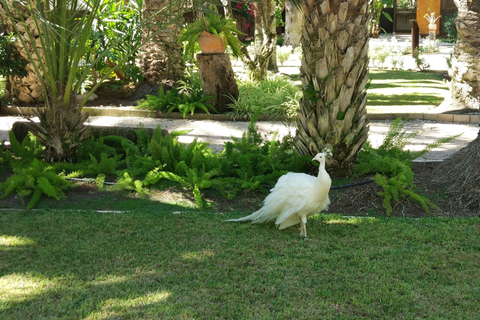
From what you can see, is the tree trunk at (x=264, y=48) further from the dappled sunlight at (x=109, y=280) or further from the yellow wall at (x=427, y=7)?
the yellow wall at (x=427, y=7)

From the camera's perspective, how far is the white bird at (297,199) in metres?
4.45

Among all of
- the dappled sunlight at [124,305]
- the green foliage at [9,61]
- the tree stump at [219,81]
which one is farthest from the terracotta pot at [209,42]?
the dappled sunlight at [124,305]

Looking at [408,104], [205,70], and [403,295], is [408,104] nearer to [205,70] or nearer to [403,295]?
[205,70]

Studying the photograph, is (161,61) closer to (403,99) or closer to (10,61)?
(10,61)

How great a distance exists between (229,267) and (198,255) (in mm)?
355

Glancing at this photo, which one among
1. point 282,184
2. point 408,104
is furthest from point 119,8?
point 282,184

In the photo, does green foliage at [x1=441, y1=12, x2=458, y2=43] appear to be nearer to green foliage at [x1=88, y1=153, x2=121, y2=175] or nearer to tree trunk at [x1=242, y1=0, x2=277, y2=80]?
tree trunk at [x1=242, y1=0, x2=277, y2=80]

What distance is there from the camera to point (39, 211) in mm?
5348

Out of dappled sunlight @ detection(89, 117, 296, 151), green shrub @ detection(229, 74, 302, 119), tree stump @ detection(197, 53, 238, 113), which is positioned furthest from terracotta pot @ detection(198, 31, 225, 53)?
dappled sunlight @ detection(89, 117, 296, 151)

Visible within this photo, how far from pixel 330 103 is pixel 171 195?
206cm

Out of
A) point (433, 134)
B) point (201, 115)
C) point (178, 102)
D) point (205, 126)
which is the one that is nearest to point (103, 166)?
point (205, 126)

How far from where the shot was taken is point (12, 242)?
4.50m

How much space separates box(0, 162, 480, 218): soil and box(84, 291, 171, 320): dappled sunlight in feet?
6.78

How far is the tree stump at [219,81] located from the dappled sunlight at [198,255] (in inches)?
280
